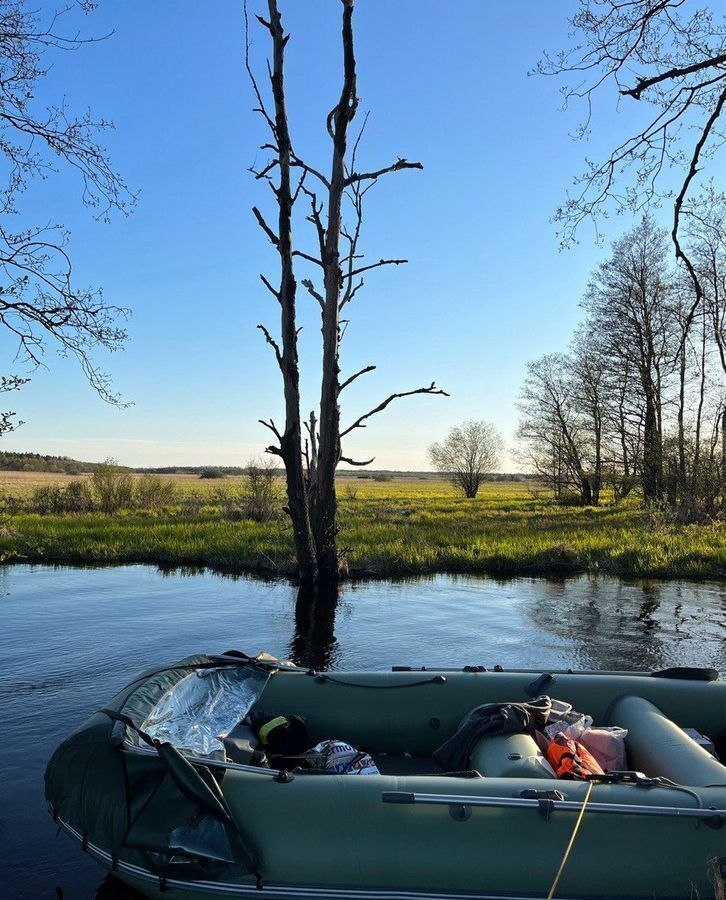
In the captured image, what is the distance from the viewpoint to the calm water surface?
17.0ft

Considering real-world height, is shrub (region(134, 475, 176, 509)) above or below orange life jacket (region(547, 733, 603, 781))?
above

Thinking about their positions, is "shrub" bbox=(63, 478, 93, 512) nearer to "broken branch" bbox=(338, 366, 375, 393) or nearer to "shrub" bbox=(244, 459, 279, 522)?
"shrub" bbox=(244, 459, 279, 522)

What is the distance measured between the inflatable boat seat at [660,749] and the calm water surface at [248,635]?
317cm

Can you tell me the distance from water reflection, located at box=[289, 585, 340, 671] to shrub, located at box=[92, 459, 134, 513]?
1638 cm

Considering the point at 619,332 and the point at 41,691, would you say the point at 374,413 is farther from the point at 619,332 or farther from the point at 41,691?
the point at 619,332

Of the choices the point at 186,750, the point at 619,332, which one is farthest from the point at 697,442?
the point at 186,750

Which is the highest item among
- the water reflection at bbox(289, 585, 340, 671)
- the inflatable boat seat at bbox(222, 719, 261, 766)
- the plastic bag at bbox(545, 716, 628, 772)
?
the plastic bag at bbox(545, 716, 628, 772)

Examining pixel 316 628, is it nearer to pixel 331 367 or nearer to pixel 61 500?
pixel 331 367

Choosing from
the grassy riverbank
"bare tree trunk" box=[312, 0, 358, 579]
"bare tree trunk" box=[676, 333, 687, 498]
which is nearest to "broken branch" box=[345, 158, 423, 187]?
"bare tree trunk" box=[312, 0, 358, 579]

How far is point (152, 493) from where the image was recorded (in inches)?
1147

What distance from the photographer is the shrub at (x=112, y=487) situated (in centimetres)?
2716

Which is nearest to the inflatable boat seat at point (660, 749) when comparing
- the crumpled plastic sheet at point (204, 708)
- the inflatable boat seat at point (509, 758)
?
the inflatable boat seat at point (509, 758)

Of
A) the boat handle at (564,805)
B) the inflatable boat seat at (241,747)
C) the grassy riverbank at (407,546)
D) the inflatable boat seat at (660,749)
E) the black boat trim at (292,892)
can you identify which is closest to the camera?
the black boat trim at (292,892)

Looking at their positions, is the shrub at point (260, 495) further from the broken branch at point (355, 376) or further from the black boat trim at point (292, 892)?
the black boat trim at point (292, 892)
